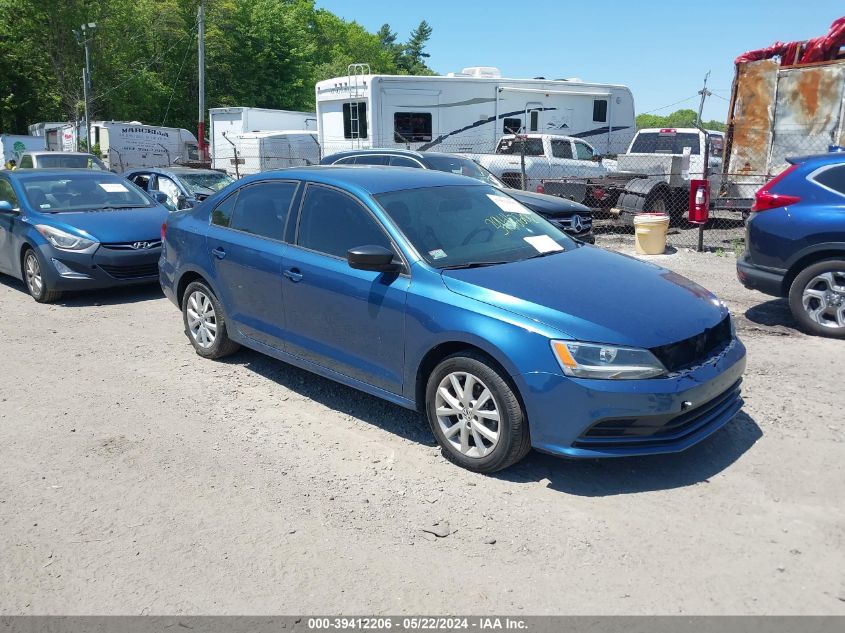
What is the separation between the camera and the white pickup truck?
1562cm

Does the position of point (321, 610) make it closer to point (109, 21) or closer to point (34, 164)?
point (34, 164)

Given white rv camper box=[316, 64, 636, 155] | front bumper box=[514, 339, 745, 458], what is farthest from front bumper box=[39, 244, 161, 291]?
white rv camper box=[316, 64, 636, 155]

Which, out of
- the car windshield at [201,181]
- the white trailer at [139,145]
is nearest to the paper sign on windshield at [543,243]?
the car windshield at [201,181]

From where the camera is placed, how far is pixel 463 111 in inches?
766

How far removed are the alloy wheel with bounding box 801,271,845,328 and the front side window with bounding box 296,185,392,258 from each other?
4.44 meters

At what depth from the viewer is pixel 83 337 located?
7363 millimetres

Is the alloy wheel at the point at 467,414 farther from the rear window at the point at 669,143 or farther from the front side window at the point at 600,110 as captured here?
the front side window at the point at 600,110

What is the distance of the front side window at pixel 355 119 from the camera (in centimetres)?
1884

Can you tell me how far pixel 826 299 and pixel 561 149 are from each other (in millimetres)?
10017

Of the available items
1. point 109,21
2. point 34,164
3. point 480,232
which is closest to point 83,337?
point 480,232

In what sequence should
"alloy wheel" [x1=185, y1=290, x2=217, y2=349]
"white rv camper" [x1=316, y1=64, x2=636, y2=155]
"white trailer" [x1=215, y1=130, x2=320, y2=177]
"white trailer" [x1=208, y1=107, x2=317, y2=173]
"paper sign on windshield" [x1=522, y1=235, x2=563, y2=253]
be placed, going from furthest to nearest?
"white trailer" [x1=208, y1=107, x2=317, y2=173] → "white trailer" [x1=215, y1=130, x2=320, y2=177] → "white rv camper" [x1=316, y1=64, x2=636, y2=155] → "alloy wheel" [x1=185, y1=290, x2=217, y2=349] → "paper sign on windshield" [x1=522, y1=235, x2=563, y2=253]

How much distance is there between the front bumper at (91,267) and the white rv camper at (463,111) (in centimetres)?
1045

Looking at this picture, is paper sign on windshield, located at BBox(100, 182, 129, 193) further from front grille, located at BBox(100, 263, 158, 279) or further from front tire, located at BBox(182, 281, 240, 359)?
front tire, located at BBox(182, 281, 240, 359)

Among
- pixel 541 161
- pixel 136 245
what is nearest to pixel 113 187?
pixel 136 245
